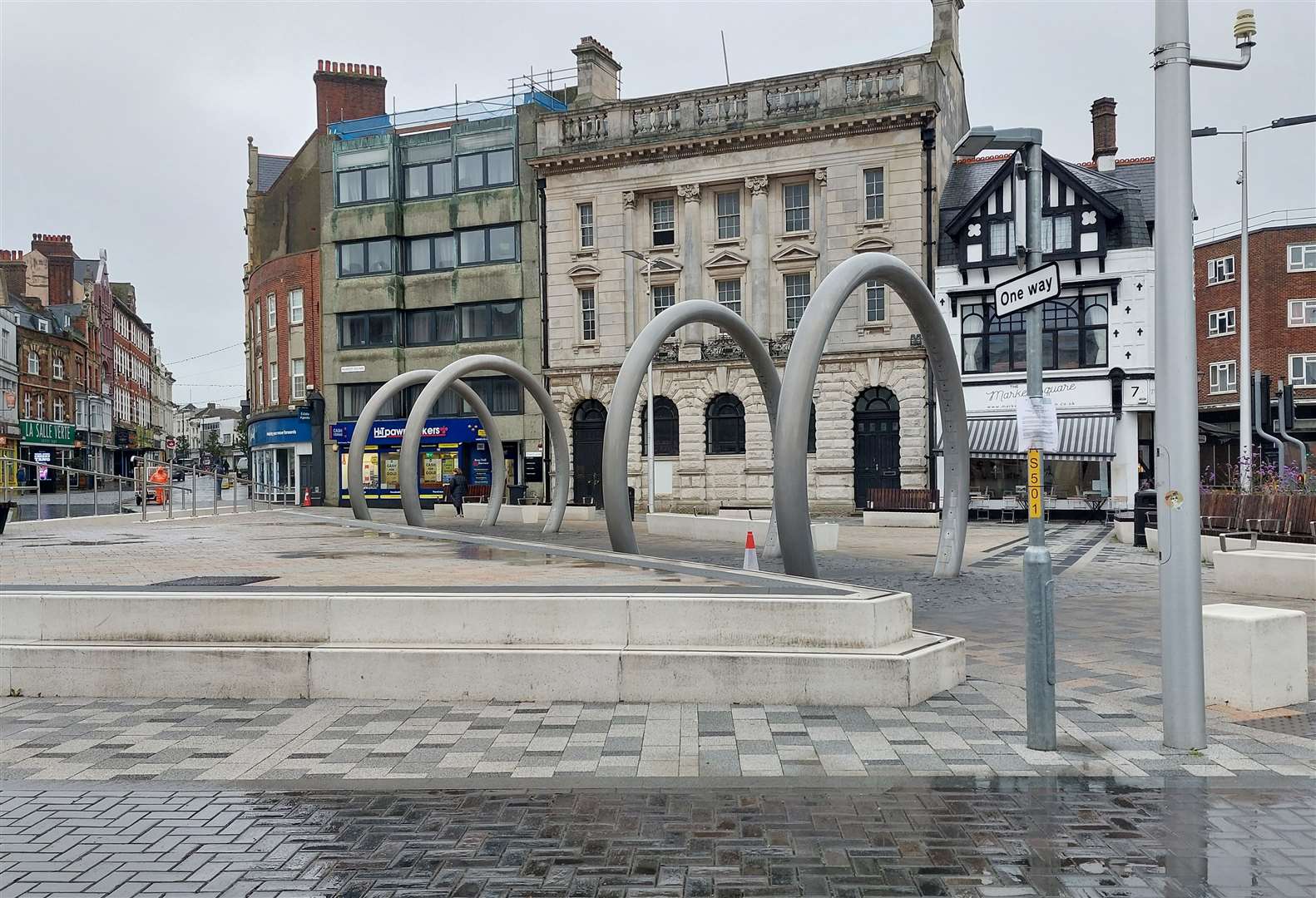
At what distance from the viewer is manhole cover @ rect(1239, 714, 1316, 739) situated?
7.12 meters

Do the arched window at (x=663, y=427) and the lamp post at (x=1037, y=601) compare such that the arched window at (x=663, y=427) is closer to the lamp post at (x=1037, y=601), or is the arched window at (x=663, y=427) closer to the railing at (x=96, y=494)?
the railing at (x=96, y=494)

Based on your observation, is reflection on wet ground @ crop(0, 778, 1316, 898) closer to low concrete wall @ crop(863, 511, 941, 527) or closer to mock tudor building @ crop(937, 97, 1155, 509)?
low concrete wall @ crop(863, 511, 941, 527)

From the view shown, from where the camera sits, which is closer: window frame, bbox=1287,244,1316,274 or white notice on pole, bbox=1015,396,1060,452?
white notice on pole, bbox=1015,396,1060,452

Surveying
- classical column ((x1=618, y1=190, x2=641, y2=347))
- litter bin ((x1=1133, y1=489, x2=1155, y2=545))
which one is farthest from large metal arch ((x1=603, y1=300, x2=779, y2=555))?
classical column ((x1=618, y1=190, x2=641, y2=347))

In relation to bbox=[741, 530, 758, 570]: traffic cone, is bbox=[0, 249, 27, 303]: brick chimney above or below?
above

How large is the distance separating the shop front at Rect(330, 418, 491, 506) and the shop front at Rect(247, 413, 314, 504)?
2.26m

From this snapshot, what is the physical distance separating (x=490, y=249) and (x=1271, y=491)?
3027 centimetres

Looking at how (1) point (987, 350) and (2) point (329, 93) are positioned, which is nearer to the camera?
(1) point (987, 350)

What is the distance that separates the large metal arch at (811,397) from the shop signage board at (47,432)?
217ft

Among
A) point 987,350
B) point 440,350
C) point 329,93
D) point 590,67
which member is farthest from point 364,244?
point 987,350

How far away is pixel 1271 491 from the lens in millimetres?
19453

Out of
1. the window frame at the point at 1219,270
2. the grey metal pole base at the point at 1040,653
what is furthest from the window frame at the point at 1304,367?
the grey metal pole base at the point at 1040,653

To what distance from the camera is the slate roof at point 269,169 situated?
53.2m

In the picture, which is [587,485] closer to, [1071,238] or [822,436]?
[822,436]
